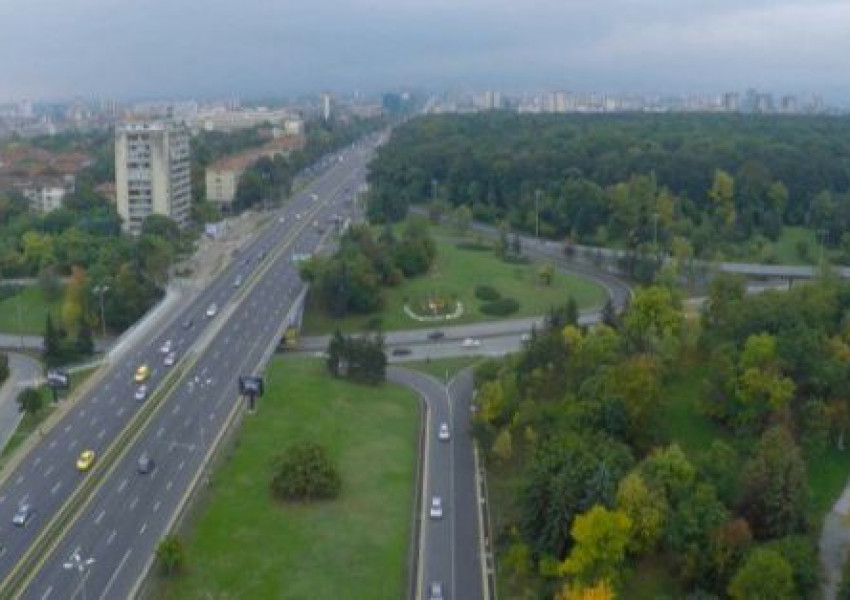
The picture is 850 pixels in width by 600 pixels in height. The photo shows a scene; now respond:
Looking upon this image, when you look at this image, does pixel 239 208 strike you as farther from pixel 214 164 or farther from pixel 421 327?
pixel 421 327

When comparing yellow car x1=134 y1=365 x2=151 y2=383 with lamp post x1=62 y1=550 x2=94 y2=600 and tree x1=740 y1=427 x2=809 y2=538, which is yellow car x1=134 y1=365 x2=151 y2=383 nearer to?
lamp post x1=62 y1=550 x2=94 y2=600

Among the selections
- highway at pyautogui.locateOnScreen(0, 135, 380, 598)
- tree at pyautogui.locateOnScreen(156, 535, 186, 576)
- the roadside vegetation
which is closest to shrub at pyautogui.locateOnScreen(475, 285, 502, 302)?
highway at pyautogui.locateOnScreen(0, 135, 380, 598)

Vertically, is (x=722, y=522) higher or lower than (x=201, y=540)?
higher

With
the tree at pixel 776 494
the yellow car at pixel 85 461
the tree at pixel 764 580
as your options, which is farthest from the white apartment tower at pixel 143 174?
the tree at pixel 764 580

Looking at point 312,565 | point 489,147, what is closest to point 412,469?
point 312,565

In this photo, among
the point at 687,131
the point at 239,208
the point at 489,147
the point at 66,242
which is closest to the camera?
the point at 66,242

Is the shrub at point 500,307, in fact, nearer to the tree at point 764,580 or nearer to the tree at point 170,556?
the tree at point 170,556

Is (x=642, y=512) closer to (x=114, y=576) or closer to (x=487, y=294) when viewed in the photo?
(x=114, y=576)
